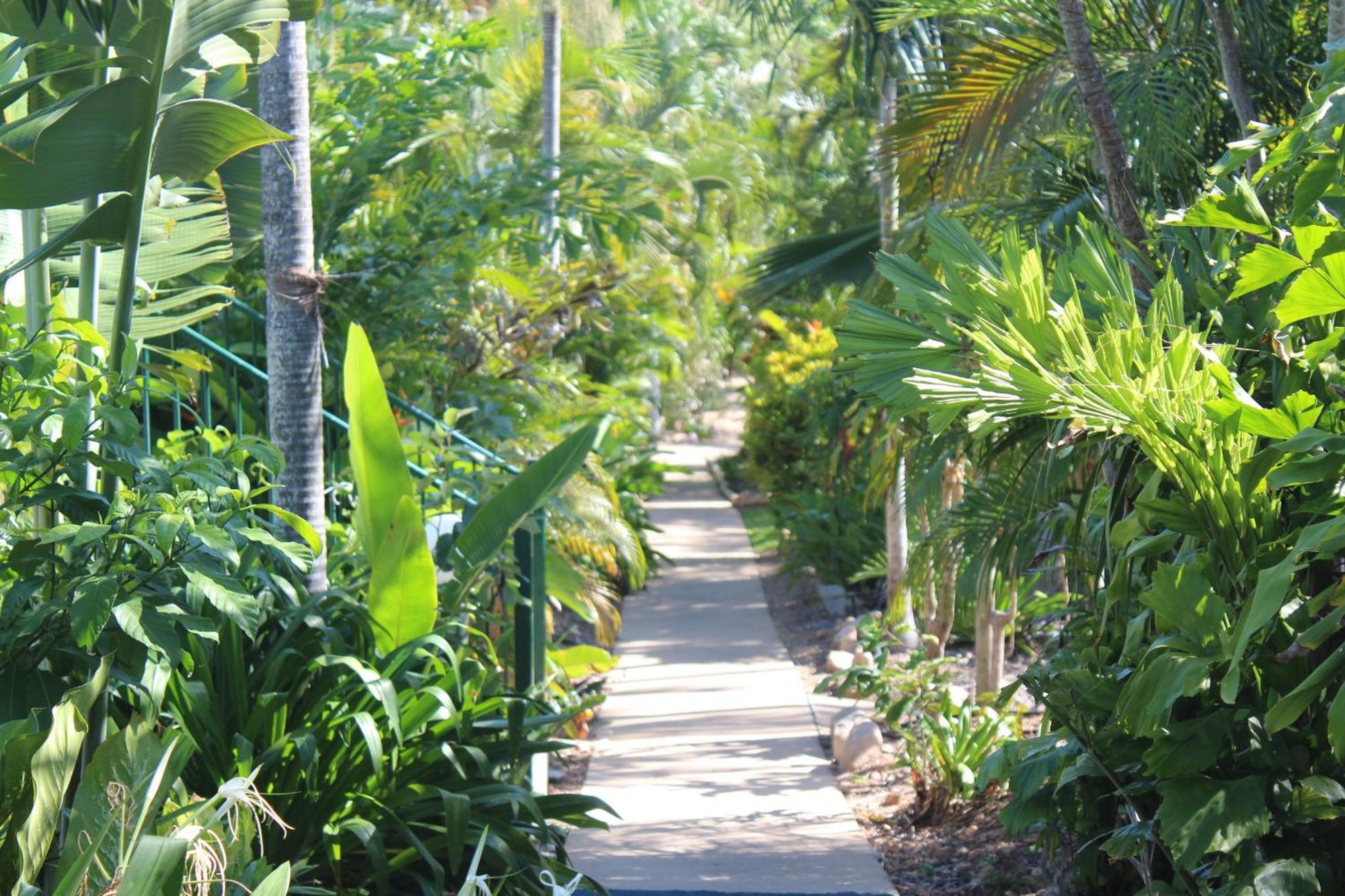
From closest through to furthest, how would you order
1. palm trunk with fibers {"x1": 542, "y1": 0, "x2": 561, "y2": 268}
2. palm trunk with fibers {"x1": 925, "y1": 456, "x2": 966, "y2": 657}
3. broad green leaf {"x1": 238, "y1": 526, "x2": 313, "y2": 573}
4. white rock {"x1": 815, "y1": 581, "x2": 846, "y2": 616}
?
broad green leaf {"x1": 238, "y1": 526, "x2": 313, "y2": 573}
palm trunk with fibers {"x1": 925, "y1": 456, "x2": 966, "y2": 657}
white rock {"x1": 815, "y1": 581, "x2": 846, "y2": 616}
palm trunk with fibers {"x1": 542, "y1": 0, "x2": 561, "y2": 268}

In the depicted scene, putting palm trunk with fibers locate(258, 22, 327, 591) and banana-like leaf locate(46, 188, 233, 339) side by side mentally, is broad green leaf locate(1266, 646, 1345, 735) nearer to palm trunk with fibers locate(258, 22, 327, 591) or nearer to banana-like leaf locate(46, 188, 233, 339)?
banana-like leaf locate(46, 188, 233, 339)

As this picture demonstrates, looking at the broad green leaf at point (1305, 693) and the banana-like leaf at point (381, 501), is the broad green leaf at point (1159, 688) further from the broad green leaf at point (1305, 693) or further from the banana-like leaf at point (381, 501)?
the banana-like leaf at point (381, 501)

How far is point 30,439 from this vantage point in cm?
271

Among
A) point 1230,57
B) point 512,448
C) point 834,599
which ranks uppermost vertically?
point 1230,57

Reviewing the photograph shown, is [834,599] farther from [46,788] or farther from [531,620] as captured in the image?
[46,788]

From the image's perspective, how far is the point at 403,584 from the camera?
3924mm

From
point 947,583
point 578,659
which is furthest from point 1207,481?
point 947,583

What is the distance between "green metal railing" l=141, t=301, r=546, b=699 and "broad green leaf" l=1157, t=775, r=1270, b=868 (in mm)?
2769

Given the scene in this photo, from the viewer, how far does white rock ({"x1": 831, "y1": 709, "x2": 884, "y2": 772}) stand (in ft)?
19.8

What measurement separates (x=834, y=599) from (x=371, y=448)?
6197mm

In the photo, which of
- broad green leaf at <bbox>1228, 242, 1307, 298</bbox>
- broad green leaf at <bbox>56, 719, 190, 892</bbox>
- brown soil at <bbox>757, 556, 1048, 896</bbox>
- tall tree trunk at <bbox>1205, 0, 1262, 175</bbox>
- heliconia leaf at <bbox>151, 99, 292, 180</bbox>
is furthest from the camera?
brown soil at <bbox>757, 556, 1048, 896</bbox>

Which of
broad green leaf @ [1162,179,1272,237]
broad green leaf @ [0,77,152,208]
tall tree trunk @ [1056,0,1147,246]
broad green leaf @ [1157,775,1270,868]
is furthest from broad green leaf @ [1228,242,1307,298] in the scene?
broad green leaf @ [0,77,152,208]

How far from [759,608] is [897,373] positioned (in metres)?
7.10

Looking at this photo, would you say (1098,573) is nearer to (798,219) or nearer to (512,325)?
(512,325)
